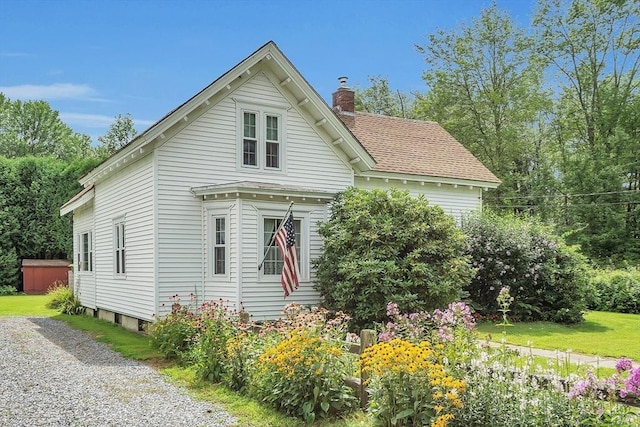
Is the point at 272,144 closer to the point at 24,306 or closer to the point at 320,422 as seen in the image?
the point at 320,422

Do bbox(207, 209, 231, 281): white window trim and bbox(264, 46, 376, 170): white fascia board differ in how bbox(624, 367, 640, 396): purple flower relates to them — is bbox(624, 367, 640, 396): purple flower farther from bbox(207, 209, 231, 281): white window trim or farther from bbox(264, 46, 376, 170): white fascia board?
bbox(264, 46, 376, 170): white fascia board

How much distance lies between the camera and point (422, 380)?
5.67m

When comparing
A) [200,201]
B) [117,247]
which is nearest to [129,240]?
[117,247]

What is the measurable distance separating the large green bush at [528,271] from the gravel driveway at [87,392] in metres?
10.3

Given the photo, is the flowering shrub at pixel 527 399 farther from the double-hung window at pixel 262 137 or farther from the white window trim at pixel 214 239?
the double-hung window at pixel 262 137

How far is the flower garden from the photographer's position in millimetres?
5031

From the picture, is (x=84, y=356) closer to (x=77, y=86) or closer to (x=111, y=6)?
(x=111, y=6)

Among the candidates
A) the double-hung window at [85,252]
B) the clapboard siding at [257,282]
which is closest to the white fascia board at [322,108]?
the clapboard siding at [257,282]

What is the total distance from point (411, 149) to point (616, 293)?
9.05m

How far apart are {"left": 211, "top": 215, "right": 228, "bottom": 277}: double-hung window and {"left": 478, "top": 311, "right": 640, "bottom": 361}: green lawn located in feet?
21.2

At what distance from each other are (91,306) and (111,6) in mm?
11447

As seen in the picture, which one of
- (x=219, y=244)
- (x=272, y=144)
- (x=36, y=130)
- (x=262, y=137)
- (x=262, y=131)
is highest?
(x=36, y=130)

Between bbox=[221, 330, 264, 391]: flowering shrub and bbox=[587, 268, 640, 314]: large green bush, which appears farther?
bbox=[587, 268, 640, 314]: large green bush

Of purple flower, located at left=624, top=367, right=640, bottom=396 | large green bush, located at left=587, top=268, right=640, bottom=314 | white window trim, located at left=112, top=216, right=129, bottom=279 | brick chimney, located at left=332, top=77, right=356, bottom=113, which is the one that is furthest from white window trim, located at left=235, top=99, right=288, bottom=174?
large green bush, located at left=587, top=268, right=640, bottom=314
